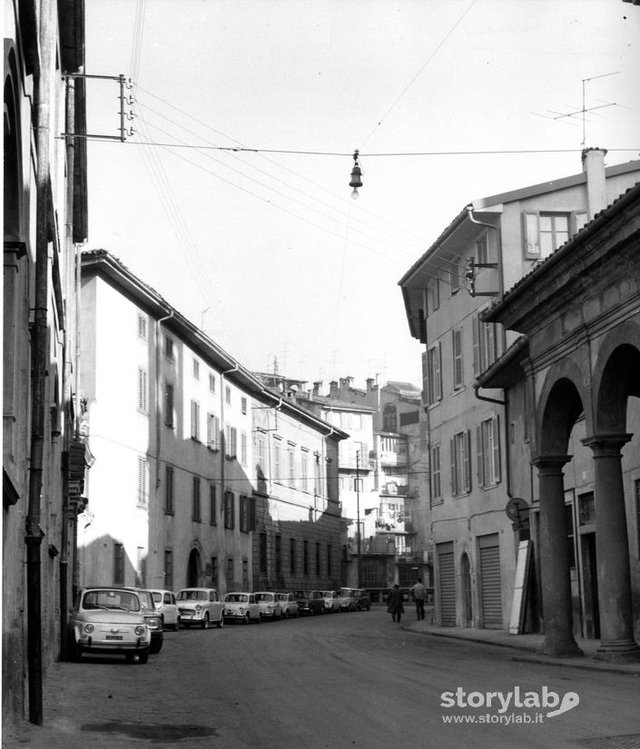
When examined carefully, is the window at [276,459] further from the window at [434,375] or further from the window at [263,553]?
the window at [434,375]

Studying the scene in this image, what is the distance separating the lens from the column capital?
58.0ft

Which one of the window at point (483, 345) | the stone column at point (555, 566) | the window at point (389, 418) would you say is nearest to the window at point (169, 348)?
the window at point (483, 345)

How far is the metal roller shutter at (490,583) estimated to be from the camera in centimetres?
3275

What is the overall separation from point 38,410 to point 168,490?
34.9m

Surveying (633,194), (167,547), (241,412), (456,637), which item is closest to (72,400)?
(456,637)

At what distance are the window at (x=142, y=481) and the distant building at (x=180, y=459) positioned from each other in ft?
0.23

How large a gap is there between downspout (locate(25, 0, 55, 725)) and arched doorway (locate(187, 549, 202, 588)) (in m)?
37.8

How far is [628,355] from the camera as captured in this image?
17344 millimetres

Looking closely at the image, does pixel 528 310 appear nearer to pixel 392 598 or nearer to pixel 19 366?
pixel 19 366

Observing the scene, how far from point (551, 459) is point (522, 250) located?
13.8 m

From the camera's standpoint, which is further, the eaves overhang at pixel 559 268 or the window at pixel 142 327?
the window at pixel 142 327

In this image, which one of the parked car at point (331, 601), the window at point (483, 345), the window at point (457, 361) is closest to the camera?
the window at point (483, 345)

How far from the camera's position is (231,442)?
184ft

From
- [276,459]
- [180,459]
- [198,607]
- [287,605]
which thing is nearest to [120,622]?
[198,607]
